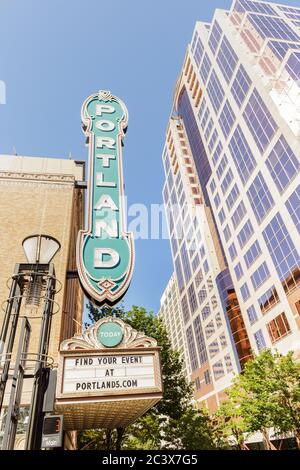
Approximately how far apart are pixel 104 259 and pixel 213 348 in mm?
53205

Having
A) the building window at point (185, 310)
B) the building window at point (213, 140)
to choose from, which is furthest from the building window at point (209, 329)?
the building window at point (213, 140)

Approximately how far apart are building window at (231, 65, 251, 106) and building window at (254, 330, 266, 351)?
108 feet

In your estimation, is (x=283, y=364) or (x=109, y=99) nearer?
(x=109, y=99)

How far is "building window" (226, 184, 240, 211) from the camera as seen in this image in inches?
1842

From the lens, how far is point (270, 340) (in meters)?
36.2

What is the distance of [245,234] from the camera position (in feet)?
143

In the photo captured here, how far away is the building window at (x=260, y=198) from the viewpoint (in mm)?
38125

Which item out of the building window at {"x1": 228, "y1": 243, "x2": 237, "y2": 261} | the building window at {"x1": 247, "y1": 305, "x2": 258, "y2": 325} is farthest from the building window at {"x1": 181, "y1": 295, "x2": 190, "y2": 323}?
the building window at {"x1": 247, "y1": 305, "x2": 258, "y2": 325}

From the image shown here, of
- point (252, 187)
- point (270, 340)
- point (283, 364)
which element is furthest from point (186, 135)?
point (283, 364)

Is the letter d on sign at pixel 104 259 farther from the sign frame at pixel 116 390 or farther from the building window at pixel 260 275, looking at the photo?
the building window at pixel 260 275

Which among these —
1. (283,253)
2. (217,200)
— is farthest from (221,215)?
(283,253)

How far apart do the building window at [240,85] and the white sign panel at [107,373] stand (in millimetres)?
45346
